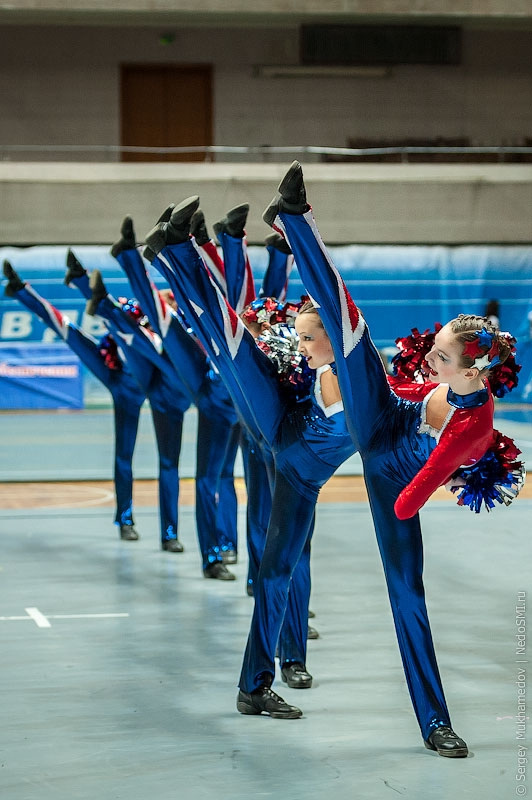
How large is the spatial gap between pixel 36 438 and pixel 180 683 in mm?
7809

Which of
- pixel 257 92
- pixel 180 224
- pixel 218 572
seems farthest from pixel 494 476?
pixel 257 92

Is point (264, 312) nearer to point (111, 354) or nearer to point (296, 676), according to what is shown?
point (296, 676)

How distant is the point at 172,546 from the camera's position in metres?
6.79

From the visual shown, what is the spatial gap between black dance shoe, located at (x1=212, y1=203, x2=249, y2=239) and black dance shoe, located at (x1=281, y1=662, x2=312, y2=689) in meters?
2.09

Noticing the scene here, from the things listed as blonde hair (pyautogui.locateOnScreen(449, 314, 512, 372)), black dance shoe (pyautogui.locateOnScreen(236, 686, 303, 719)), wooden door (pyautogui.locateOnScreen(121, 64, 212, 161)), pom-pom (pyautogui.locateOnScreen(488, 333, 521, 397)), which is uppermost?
wooden door (pyautogui.locateOnScreen(121, 64, 212, 161))

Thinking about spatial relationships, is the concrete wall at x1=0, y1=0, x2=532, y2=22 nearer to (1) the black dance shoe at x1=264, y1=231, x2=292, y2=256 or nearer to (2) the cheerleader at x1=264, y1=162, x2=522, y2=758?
(1) the black dance shoe at x1=264, y1=231, x2=292, y2=256

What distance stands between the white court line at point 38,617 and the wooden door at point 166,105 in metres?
13.1

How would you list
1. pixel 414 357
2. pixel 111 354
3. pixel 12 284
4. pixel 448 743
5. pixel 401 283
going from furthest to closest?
pixel 401 283 → pixel 111 354 → pixel 12 284 → pixel 414 357 → pixel 448 743

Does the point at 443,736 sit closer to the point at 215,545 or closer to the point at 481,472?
the point at 481,472

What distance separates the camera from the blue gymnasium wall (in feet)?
39.9

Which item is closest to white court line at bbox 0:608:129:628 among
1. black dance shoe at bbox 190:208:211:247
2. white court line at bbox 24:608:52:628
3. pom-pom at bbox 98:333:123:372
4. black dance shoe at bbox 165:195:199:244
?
white court line at bbox 24:608:52:628

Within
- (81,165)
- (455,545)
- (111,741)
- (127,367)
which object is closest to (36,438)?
(81,165)

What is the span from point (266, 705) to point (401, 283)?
8977 millimetres

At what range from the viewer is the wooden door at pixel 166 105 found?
1766cm
